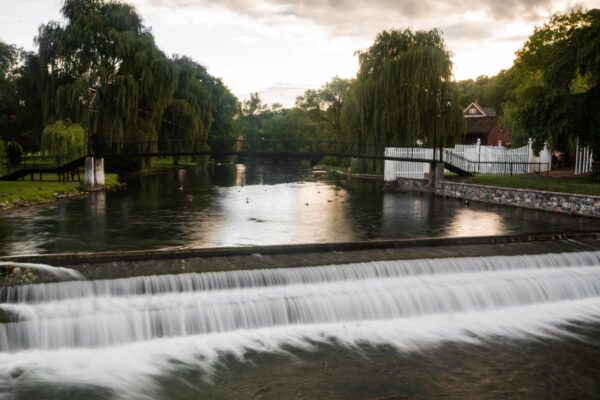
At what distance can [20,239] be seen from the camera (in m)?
16.4

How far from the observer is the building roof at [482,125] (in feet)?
211

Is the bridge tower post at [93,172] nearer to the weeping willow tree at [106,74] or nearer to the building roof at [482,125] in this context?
the weeping willow tree at [106,74]

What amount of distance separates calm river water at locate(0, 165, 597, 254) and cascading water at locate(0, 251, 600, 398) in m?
4.03

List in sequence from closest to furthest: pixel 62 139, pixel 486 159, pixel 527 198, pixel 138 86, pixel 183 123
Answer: pixel 527 198 → pixel 62 139 → pixel 486 159 → pixel 138 86 → pixel 183 123

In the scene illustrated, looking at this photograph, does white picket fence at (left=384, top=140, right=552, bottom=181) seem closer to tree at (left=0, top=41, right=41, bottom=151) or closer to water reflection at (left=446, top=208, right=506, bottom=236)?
water reflection at (left=446, top=208, right=506, bottom=236)

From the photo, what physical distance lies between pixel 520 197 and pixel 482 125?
4237 centimetres

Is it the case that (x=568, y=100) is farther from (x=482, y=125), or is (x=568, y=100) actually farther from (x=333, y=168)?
(x=333, y=168)

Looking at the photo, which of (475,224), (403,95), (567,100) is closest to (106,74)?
(403,95)

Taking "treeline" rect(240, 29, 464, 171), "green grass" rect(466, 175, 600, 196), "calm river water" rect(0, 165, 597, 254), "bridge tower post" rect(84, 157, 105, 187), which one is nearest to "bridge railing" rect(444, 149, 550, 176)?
"treeline" rect(240, 29, 464, 171)

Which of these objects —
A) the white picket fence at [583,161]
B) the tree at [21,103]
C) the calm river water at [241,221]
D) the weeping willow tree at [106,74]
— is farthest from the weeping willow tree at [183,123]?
the white picket fence at [583,161]

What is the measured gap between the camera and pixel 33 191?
2819 cm

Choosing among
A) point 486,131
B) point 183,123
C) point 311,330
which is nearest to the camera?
point 311,330

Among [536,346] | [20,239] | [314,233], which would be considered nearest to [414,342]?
[536,346]

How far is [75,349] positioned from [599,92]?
25.0 meters
